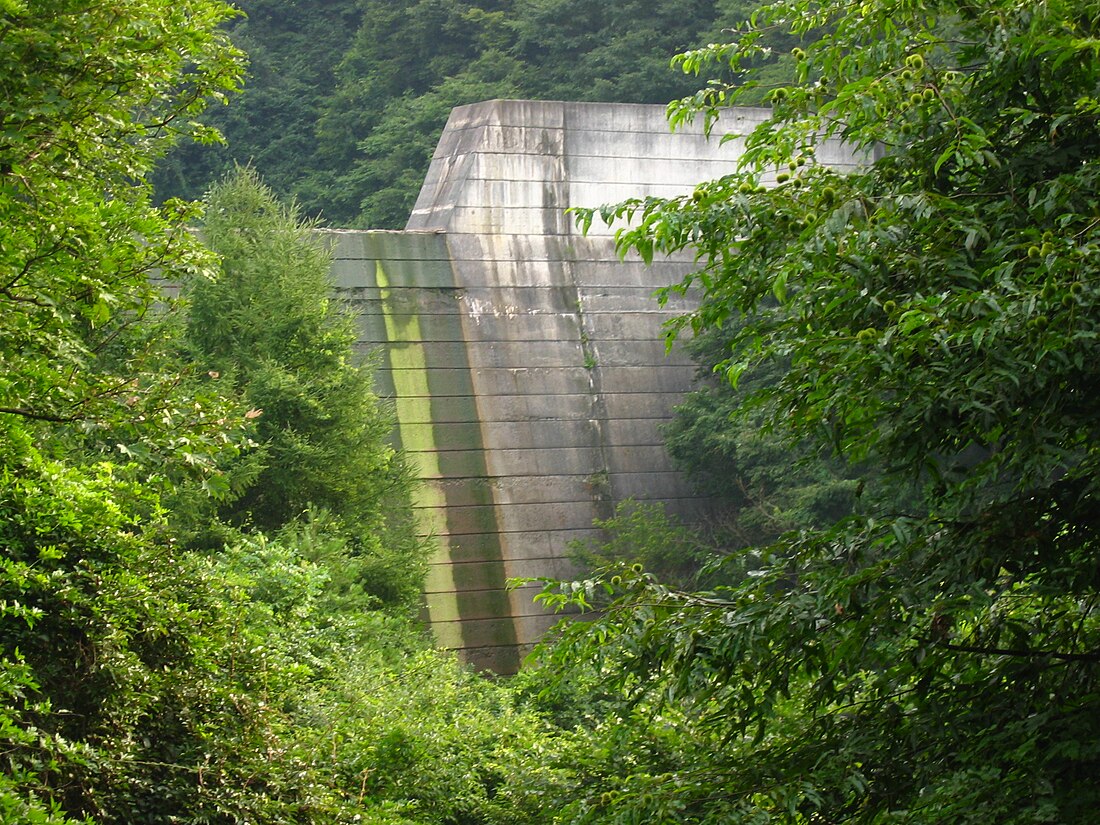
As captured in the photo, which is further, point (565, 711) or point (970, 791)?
point (565, 711)

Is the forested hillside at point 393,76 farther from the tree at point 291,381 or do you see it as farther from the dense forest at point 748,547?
the dense forest at point 748,547

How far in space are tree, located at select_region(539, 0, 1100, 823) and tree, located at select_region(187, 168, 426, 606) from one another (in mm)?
7949

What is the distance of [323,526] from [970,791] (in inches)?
345

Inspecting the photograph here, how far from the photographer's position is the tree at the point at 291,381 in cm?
1222

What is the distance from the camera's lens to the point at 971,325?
3.52m

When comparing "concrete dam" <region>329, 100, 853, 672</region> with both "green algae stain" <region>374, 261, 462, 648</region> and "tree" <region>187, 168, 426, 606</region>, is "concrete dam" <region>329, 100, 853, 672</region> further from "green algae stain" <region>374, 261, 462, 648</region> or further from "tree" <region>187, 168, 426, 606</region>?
"tree" <region>187, 168, 426, 606</region>

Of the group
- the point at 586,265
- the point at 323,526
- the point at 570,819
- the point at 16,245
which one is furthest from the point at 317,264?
the point at 570,819

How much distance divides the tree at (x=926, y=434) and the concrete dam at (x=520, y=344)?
34.7ft

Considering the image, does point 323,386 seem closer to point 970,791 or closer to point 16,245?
point 16,245

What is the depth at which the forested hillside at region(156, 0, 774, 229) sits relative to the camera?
84.2 ft

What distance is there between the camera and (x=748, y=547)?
17.2ft

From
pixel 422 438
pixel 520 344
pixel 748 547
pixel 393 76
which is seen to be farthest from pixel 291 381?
pixel 393 76

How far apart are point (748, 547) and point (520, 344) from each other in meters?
11.4

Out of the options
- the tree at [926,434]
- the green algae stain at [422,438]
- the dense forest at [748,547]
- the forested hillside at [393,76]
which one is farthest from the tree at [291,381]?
the forested hillside at [393,76]
